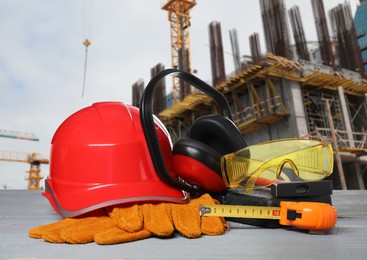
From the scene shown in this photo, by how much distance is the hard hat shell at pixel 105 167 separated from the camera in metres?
1.17

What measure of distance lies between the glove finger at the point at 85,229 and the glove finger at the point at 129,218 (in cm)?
4

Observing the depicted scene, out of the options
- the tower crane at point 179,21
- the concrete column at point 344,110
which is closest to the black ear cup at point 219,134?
the concrete column at point 344,110

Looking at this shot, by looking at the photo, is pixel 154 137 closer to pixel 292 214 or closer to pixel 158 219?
pixel 158 219

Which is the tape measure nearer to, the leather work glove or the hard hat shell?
the leather work glove

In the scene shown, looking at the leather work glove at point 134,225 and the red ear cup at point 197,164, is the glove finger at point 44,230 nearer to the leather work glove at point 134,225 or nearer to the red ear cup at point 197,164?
the leather work glove at point 134,225

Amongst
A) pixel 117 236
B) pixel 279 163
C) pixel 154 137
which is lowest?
pixel 117 236

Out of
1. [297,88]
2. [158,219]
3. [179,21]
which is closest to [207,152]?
[158,219]

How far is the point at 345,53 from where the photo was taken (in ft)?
48.5

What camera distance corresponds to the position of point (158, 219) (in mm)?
1028

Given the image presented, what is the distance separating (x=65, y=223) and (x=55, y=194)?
0.85 ft

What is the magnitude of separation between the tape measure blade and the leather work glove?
0.02 m

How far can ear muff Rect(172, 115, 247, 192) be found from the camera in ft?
3.94

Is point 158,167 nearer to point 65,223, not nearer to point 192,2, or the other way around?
point 65,223

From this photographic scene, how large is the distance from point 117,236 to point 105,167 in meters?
0.34
